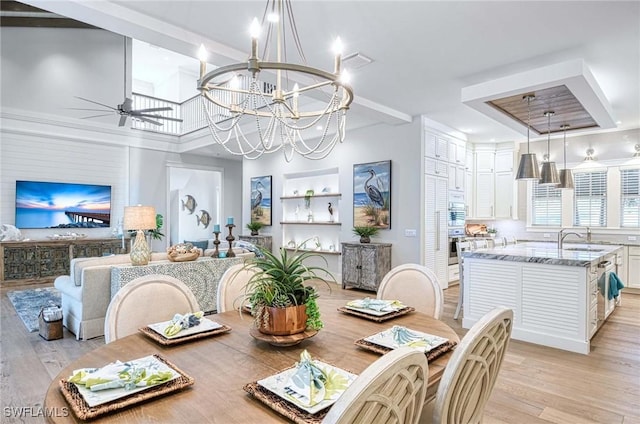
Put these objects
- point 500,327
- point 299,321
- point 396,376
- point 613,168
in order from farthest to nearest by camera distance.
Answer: point 613,168, point 299,321, point 500,327, point 396,376

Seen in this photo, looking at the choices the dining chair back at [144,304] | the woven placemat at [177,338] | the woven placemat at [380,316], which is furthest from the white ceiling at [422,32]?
the woven placemat at [177,338]

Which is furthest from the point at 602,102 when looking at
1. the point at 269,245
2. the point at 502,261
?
the point at 269,245

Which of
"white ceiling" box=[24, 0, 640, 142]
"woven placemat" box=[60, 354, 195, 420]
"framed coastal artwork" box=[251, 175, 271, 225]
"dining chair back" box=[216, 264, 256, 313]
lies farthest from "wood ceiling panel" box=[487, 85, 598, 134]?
"framed coastal artwork" box=[251, 175, 271, 225]

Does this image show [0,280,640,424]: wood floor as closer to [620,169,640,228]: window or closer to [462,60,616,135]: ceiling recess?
[462,60,616,135]: ceiling recess

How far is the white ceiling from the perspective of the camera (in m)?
2.67

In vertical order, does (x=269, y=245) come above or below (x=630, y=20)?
below

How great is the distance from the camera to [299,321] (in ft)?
4.81

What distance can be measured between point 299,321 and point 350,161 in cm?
529

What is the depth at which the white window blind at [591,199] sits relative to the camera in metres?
6.35

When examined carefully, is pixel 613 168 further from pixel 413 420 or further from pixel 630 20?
pixel 413 420

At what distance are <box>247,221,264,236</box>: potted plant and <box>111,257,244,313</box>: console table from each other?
3.16 m

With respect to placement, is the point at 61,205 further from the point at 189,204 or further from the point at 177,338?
the point at 177,338

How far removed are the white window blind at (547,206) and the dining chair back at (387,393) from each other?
6962 millimetres

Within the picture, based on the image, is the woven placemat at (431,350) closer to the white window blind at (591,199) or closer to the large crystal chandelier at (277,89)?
the large crystal chandelier at (277,89)
